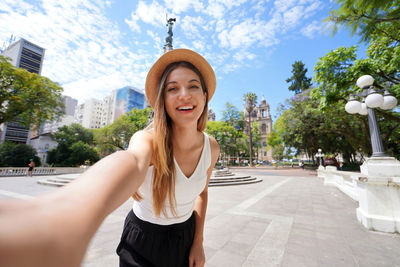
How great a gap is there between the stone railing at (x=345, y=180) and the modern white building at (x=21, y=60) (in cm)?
6314

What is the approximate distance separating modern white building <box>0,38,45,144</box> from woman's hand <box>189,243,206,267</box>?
61.5m

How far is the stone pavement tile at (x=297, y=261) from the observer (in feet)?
8.71

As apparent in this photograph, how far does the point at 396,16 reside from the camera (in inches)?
189

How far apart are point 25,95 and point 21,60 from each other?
39.7 m

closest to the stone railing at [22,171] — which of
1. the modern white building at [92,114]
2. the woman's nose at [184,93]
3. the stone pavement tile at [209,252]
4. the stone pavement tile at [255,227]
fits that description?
the stone pavement tile at [209,252]

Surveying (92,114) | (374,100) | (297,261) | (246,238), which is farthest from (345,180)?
(92,114)

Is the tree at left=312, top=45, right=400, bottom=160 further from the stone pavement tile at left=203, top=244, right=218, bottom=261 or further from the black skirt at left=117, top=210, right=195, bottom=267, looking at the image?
the black skirt at left=117, top=210, right=195, bottom=267

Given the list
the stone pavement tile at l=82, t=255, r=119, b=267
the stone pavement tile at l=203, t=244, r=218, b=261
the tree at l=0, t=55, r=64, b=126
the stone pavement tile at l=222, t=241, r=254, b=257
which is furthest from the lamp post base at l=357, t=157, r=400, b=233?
the tree at l=0, t=55, r=64, b=126

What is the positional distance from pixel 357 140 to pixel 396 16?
1395cm

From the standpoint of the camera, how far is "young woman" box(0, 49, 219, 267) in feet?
1.34

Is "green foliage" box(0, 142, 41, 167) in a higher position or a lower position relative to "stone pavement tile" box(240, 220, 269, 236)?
higher

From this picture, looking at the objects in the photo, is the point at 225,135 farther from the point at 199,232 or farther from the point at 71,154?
the point at 199,232

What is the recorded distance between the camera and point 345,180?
941 centimetres

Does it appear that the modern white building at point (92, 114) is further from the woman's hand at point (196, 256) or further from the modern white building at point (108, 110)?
the woman's hand at point (196, 256)
